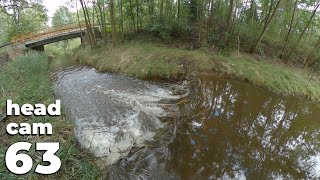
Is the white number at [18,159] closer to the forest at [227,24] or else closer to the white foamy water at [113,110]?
the white foamy water at [113,110]

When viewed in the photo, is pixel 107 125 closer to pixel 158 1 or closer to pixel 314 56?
pixel 158 1

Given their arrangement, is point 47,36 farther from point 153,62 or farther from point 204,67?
point 204,67

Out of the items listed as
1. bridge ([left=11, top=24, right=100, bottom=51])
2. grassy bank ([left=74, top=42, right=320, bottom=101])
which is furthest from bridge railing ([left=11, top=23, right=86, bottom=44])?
grassy bank ([left=74, top=42, right=320, bottom=101])

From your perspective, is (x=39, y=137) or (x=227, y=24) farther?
(x=227, y=24)

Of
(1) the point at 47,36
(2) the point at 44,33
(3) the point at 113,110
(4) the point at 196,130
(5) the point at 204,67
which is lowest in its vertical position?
(4) the point at 196,130

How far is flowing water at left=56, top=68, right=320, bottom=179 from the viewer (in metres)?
3.83

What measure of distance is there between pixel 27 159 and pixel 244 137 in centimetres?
436

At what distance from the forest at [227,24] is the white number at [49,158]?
9035mm

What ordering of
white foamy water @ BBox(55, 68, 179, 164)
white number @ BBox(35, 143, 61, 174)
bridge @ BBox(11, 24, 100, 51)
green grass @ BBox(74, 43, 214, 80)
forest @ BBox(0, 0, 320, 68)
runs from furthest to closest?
bridge @ BBox(11, 24, 100, 51) < forest @ BBox(0, 0, 320, 68) < green grass @ BBox(74, 43, 214, 80) < white foamy water @ BBox(55, 68, 179, 164) < white number @ BBox(35, 143, 61, 174)

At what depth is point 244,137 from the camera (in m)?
4.84

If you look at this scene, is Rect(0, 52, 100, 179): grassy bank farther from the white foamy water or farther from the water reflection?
the water reflection

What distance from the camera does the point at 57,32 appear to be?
62.6 ft

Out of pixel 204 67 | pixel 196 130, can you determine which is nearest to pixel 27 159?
pixel 196 130

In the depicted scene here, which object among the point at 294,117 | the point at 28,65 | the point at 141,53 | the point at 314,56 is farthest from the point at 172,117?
the point at 314,56
